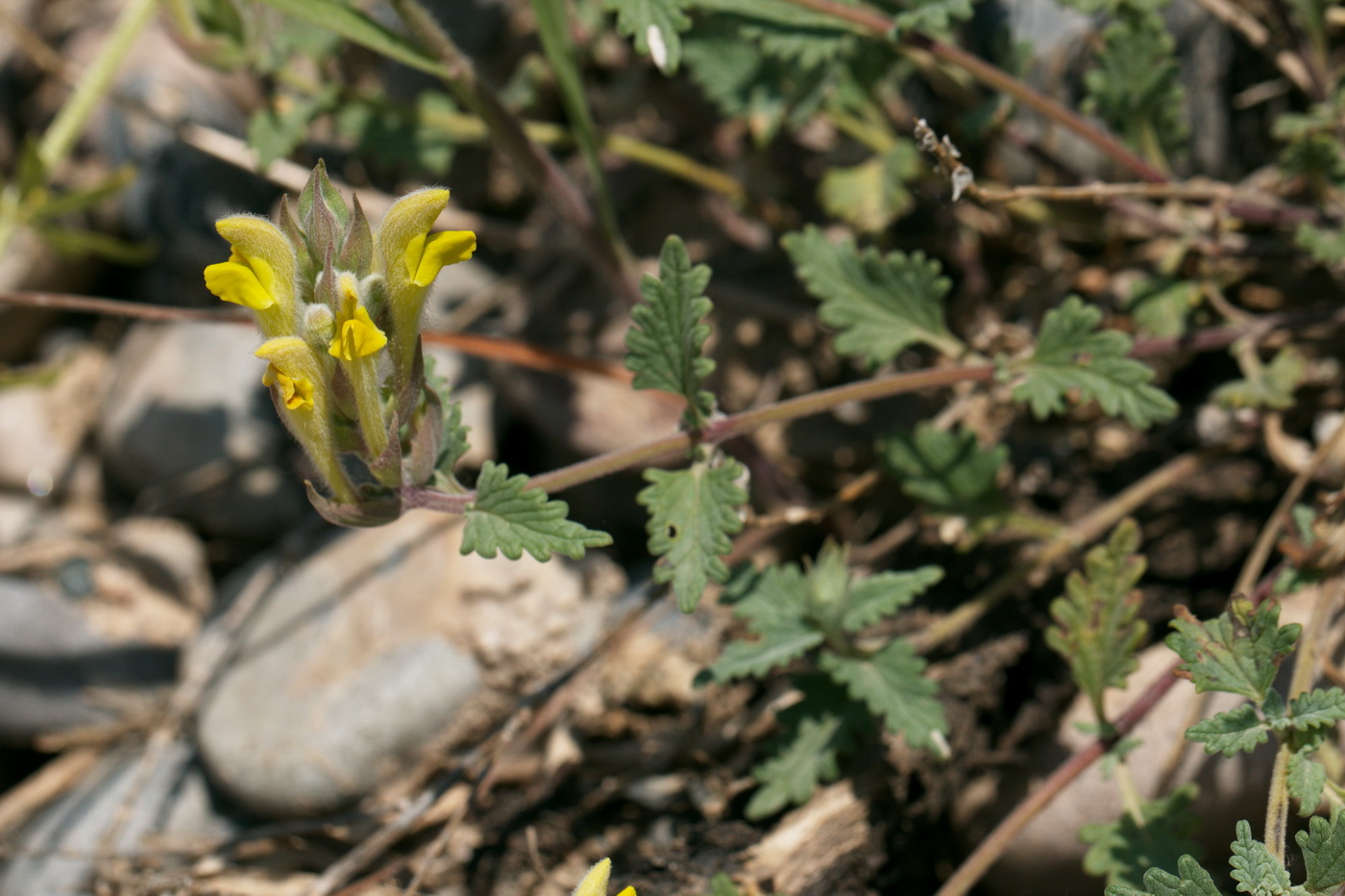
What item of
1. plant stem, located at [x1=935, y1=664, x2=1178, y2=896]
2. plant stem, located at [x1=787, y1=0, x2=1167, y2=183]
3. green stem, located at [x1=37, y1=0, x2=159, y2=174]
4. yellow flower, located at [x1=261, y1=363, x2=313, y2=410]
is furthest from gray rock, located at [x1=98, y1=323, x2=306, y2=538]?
plant stem, located at [x1=935, y1=664, x2=1178, y2=896]

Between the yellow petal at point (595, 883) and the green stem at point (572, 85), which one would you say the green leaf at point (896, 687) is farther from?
the green stem at point (572, 85)

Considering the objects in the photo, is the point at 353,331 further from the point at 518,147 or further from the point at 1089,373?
the point at 1089,373

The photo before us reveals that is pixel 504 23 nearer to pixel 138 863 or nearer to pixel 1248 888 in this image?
pixel 138 863

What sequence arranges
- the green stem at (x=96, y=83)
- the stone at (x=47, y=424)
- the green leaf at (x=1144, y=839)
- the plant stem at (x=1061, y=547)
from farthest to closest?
the stone at (x=47, y=424)
the green stem at (x=96, y=83)
the plant stem at (x=1061, y=547)
the green leaf at (x=1144, y=839)

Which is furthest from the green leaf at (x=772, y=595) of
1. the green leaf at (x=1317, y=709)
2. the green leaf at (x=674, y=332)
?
the green leaf at (x=1317, y=709)

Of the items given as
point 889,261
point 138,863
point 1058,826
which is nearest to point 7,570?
point 138,863

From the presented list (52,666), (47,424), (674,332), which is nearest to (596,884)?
(674,332)
